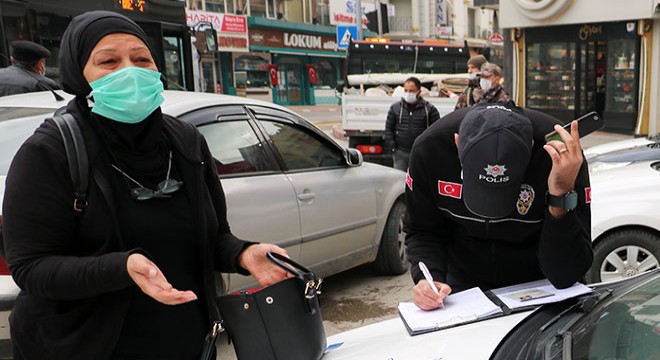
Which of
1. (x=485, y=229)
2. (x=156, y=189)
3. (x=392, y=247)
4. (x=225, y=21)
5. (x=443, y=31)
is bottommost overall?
(x=392, y=247)

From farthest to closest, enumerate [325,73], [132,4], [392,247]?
[325,73] < [132,4] < [392,247]

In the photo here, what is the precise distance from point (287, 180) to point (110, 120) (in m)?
2.35

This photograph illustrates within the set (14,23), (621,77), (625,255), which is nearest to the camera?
(625,255)

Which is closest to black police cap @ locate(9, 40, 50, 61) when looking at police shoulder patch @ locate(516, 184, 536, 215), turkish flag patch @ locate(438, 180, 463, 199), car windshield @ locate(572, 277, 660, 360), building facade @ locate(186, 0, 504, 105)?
turkish flag patch @ locate(438, 180, 463, 199)

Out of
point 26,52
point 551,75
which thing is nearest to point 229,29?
point 551,75

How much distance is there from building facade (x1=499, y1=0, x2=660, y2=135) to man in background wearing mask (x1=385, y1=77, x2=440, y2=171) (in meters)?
9.38

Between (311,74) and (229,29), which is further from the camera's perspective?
(311,74)

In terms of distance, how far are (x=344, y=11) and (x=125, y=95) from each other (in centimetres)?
3668

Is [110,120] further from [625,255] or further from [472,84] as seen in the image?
[472,84]

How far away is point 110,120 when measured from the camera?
1764 mm

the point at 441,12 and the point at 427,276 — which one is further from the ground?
the point at 441,12

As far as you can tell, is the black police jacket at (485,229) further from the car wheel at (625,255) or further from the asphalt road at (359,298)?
the car wheel at (625,255)

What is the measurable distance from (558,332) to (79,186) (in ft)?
4.55

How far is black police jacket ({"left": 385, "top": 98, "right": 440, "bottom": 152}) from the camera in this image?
301 inches
